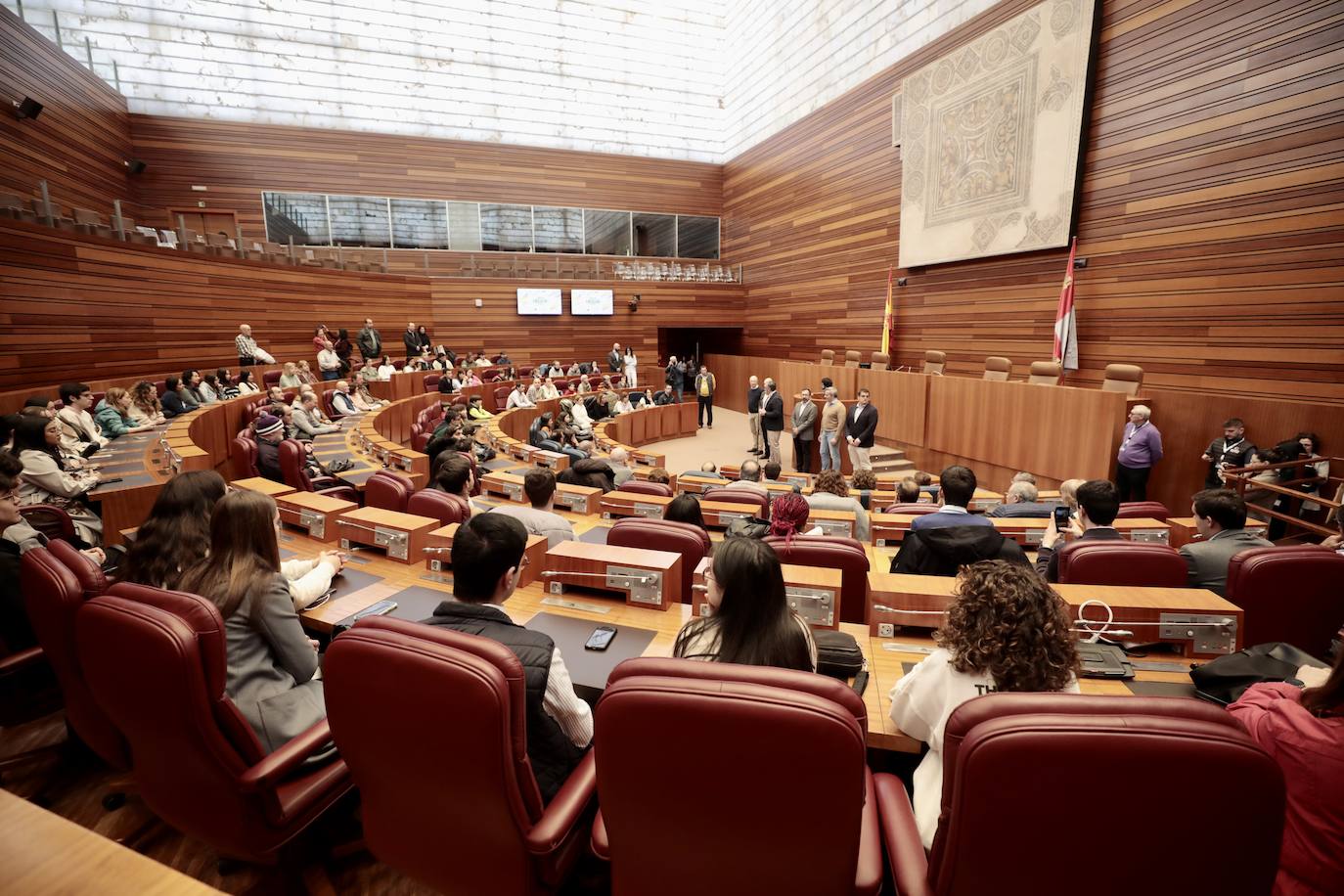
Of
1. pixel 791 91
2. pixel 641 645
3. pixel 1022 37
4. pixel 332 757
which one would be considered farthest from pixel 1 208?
pixel 791 91

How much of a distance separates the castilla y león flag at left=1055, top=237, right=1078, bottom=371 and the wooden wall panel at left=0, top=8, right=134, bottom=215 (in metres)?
12.1

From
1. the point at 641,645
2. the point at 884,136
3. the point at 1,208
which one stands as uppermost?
the point at 884,136

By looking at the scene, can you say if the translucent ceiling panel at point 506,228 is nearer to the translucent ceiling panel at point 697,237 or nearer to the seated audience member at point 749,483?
the translucent ceiling panel at point 697,237

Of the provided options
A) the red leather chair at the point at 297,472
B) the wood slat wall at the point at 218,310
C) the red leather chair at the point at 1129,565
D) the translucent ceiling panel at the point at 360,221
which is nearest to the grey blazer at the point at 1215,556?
the red leather chair at the point at 1129,565

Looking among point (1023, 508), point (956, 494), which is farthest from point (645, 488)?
point (1023, 508)

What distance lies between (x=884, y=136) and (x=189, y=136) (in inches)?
549

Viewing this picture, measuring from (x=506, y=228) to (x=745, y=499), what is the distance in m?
13.9

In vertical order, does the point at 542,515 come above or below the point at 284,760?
above

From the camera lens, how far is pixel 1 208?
5535 mm

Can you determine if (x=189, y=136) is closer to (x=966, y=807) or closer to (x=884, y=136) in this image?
(x=884, y=136)

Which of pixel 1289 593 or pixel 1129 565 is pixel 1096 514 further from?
pixel 1289 593

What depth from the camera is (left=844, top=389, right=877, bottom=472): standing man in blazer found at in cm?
771

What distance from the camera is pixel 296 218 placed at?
44.3 feet

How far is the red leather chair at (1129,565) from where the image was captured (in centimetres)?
238
